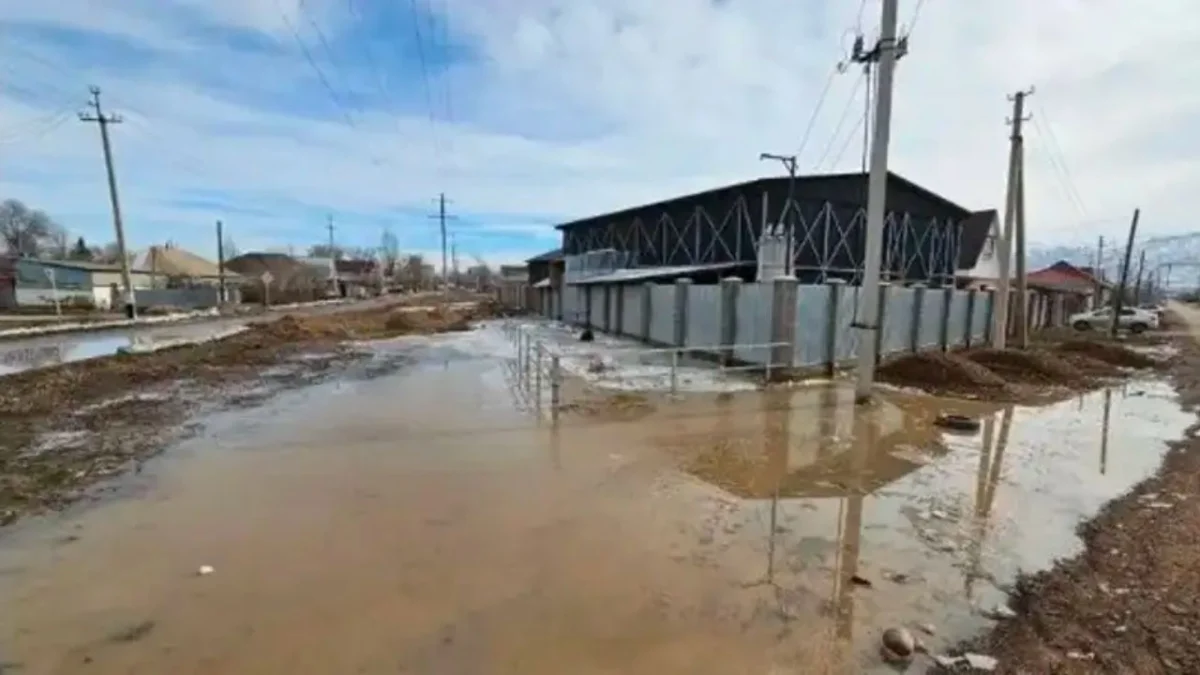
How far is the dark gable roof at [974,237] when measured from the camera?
37438 millimetres

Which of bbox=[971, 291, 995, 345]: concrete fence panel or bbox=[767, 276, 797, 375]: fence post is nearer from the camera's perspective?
bbox=[767, 276, 797, 375]: fence post

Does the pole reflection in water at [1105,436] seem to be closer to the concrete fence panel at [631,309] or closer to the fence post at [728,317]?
the fence post at [728,317]

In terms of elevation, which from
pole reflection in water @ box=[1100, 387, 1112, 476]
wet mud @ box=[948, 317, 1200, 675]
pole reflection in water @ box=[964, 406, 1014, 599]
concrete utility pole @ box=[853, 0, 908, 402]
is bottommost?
pole reflection in water @ box=[1100, 387, 1112, 476]

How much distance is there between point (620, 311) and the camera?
24516 millimetres

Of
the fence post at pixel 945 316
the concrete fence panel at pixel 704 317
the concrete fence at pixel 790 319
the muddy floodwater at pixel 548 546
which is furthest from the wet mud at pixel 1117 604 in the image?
the fence post at pixel 945 316

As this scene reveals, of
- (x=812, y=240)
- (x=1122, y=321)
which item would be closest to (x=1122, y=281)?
(x=1122, y=321)

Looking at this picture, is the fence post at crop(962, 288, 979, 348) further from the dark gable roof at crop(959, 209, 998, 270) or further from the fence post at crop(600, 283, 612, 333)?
the dark gable roof at crop(959, 209, 998, 270)

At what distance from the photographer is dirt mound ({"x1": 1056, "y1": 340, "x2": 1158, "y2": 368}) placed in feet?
58.9

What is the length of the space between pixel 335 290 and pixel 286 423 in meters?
64.1

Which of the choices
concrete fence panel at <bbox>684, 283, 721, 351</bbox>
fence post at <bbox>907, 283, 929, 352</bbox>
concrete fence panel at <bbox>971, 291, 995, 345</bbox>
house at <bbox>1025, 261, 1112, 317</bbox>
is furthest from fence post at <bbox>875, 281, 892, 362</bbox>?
house at <bbox>1025, 261, 1112, 317</bbox>

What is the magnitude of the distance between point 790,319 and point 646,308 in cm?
802

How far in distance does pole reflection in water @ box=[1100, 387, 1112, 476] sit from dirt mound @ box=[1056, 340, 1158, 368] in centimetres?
644

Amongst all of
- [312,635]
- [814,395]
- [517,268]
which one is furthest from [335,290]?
[312,635]

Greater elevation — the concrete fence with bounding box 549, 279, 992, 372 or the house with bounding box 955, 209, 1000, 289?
the house with bounding box 955, 209, 1000, 289
